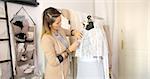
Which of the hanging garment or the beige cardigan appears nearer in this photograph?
the beige cardigan

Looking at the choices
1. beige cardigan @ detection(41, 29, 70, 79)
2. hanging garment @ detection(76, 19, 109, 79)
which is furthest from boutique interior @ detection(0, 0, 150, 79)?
beige cardigan @ detection(41, 29, 70, 79)

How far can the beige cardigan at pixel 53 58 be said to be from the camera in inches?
66.5

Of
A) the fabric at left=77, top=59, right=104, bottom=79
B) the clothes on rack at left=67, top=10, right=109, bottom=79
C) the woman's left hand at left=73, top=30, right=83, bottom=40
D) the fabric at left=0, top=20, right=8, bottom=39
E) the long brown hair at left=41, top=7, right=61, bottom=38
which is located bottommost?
the fabric at left=77, top=59, right=104, bottom=79

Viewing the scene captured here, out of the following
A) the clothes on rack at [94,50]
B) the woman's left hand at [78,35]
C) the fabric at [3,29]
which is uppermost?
the fabric at [3,29]

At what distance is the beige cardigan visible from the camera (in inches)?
66.5

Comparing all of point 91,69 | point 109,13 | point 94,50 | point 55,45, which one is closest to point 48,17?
point 55,45

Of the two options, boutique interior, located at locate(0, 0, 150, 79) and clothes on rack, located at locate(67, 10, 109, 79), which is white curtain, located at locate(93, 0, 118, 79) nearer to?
boutique interior, located at locate(0, 0, 150, 79)

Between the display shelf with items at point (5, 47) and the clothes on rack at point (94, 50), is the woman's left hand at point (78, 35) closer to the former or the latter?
the clothes on rack at point (94, 50)

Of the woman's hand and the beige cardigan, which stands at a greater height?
the woman's hand

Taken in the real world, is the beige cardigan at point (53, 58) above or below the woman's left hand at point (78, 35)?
below

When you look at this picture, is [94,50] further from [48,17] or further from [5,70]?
[5,70]

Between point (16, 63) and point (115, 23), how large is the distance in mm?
2071

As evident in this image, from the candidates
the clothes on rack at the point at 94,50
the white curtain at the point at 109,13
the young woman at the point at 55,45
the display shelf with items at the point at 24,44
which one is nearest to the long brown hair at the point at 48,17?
the young woman at the point at 55,45

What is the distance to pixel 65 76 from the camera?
184 cm
